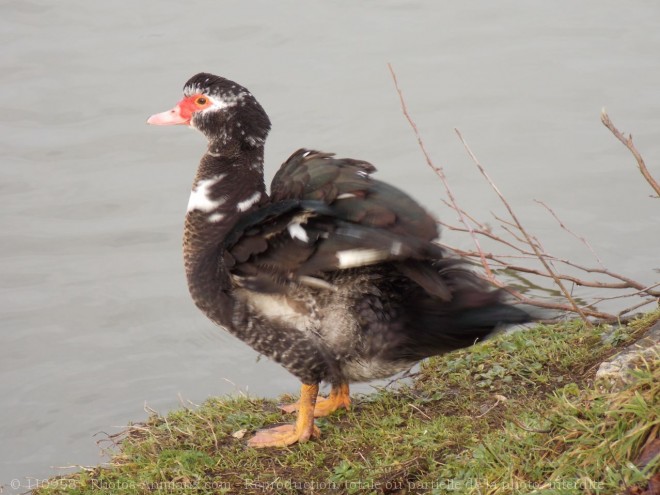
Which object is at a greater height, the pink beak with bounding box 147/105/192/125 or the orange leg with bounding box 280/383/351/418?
the pink beak with bounding box 147/105/192/125

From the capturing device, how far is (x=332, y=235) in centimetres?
364

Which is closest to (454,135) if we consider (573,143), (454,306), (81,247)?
(573,143)

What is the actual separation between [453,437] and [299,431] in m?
0.73

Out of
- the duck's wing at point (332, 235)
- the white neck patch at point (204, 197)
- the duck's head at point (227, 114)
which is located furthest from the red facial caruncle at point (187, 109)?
the duck's wing at point (332, 235)

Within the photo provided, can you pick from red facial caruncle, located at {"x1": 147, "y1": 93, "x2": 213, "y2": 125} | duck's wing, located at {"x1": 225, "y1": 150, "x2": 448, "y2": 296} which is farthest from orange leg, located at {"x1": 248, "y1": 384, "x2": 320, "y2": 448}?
red facial caruncle, located at {"x1": 147, "y1": 93, "x2": 213, "y2": 125}

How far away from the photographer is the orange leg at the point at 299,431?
13.4 feet

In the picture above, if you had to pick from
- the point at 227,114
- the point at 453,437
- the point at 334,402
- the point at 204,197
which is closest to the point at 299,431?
the point at 334,402

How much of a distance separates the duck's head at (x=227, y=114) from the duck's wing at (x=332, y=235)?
1.63ft

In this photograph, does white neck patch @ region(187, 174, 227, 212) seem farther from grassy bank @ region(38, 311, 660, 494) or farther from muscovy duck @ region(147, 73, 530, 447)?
grassy bank @ region(38, 311, 660, 494)

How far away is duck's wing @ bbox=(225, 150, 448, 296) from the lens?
3.57 metres

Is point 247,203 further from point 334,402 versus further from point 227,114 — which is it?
point 334,402

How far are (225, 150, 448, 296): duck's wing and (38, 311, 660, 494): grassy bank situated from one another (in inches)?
25.0

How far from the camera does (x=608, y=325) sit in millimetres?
4617

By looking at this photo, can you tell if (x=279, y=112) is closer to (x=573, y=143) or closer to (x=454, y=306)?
(x=573, y=143)
